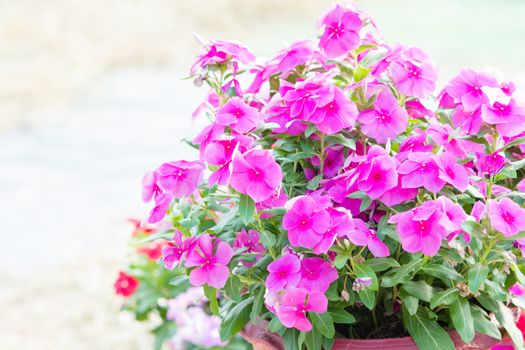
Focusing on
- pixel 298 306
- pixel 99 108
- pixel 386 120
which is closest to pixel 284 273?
pixel 298 306

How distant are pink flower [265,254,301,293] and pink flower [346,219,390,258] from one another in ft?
0.24

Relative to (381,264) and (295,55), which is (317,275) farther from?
(295,55)

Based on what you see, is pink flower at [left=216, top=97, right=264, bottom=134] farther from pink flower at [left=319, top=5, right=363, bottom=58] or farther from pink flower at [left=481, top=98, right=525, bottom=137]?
pink flower at [left=481, top=98, right=525, bottom=137]

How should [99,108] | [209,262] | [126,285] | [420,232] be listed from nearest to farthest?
[420,232] → [209,262] → [126,285] → [99,108]

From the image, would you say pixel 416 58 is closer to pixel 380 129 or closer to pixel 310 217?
pixel 380 129

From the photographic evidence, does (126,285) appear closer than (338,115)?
No

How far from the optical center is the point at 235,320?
3.56ft

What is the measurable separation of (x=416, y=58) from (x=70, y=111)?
3.58 metres

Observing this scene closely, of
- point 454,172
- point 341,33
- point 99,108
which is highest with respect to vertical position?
point 341,33

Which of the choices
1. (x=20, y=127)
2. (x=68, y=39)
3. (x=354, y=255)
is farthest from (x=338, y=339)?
(x=68, y=39)

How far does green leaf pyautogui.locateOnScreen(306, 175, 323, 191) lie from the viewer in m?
1.06

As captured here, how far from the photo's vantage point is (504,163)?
3.46 feet

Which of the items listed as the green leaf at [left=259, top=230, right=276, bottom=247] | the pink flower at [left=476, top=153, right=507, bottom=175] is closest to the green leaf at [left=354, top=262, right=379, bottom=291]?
the green leaf at [left=259, top=230, right=276, bottom=247]

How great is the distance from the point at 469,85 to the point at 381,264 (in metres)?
0.26
